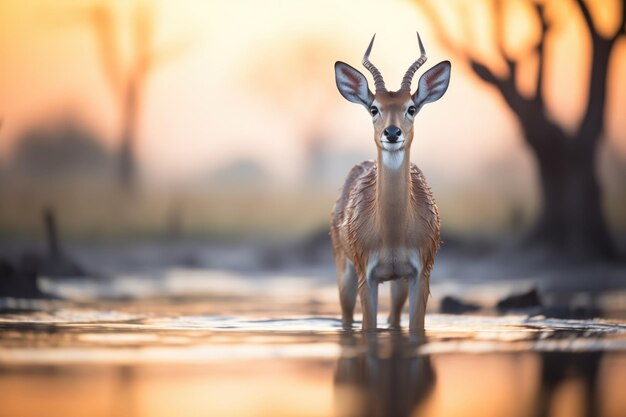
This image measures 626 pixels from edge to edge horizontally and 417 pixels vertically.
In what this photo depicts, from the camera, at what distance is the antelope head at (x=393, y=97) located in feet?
27.3

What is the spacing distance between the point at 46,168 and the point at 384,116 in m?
8.82

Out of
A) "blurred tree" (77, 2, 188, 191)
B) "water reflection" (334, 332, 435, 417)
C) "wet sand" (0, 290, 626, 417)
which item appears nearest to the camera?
"water reflection" (334, 332, 435, 417)

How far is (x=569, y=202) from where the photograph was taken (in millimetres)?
17516

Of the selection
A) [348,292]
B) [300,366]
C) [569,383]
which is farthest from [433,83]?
[569,383]

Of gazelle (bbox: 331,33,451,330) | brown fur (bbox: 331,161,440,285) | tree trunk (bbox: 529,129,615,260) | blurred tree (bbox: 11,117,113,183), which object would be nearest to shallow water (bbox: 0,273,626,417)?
gazelle (bbox: 331,33,451,330)

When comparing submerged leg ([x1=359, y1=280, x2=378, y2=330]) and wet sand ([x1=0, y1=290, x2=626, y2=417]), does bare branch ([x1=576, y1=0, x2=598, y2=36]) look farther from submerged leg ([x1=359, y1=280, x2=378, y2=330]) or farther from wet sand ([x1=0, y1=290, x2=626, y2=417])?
submerged leg ([x1=359, y1=280, x2=378, y2=330])

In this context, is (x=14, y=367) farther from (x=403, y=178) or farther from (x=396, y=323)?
(x=396, y=323)

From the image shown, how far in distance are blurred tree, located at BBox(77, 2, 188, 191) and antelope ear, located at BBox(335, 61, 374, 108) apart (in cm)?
767

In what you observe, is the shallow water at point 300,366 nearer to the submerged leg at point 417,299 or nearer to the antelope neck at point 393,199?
the submerged leg at point 417,299

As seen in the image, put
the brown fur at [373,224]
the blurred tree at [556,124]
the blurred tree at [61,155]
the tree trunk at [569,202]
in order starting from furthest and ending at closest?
the blurred tree at [556,124] → the tree trunk at [569,202] → the blurred tree at [61,155] → the brown fur at [373,224]

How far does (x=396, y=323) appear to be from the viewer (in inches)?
389

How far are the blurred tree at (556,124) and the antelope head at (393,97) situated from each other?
819cm

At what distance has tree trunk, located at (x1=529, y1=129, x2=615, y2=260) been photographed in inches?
671

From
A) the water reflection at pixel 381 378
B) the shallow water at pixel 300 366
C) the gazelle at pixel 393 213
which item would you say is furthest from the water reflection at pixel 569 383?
the gazelle at pixel 393 213
